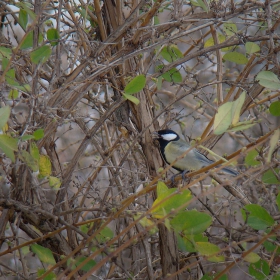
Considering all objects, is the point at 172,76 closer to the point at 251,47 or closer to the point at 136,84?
the point at 251,47

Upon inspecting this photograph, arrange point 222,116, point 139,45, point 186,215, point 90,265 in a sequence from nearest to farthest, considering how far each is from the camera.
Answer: point 222,116, point 186,215, point 90,265, point 139,45

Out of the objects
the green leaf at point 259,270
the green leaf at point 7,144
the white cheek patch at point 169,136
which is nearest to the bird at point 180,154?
the white cheek patch at point 169,136

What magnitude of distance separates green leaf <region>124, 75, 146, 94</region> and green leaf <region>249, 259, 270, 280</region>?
84cm

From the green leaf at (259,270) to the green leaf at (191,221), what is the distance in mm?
465

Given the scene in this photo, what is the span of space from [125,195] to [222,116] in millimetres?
1053

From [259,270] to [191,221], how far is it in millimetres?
520

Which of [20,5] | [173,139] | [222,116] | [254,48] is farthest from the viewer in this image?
[173,139]

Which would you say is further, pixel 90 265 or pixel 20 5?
pixel 90 265

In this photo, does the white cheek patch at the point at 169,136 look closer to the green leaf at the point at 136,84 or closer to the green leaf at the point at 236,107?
the green leaf at the point at 136,84

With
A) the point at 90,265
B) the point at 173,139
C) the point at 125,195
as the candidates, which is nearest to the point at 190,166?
the point at 173,139

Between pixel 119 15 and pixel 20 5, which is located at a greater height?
pixel 20 5

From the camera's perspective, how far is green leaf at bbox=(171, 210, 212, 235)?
5.01ft

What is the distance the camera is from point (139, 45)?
2199mm

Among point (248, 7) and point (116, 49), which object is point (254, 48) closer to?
point (248, 7)
